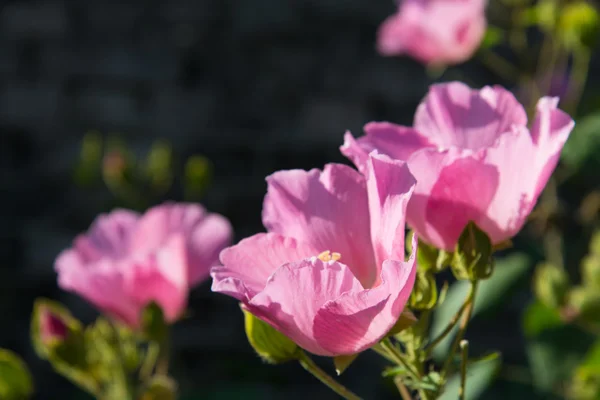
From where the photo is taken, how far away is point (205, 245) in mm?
937

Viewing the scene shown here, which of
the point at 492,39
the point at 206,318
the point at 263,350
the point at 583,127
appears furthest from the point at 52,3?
the point at 263,350

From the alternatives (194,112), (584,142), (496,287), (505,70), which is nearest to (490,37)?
(584,142)

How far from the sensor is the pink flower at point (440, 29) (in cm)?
124

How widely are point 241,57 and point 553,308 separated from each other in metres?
1.83

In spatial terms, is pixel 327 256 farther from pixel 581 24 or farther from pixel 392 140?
pixel 581 24

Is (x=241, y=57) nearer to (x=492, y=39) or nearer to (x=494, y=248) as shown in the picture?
(x=492, y=39)

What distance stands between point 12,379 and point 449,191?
0.55 meters

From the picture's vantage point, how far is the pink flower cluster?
475mm

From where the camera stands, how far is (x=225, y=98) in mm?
2668

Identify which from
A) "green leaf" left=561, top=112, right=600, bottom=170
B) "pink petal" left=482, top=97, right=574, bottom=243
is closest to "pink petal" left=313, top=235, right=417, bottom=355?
"pink petal" left=482, top=97, right=574, bottom=243

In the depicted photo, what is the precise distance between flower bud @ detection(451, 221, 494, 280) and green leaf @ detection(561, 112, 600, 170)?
0.69 metres

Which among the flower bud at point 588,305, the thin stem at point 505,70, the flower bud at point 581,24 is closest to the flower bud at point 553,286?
the flower bud at point 588,305

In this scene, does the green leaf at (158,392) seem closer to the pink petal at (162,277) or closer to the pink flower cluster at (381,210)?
the pink petal at (162,277)

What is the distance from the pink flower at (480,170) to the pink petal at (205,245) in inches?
15.7
